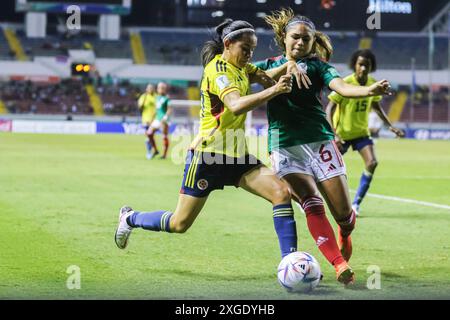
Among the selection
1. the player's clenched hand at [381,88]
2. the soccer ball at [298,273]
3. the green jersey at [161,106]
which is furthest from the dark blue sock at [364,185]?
the green jersey at [161,106]

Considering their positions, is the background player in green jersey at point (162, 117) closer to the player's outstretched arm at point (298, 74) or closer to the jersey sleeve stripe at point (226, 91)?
the player's outstretched arm at point (298, 74)

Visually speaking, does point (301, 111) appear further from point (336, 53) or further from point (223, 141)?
point (336, 53)

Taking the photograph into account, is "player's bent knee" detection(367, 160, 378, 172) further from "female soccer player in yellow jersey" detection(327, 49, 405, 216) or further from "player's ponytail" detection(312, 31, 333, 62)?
"player's ponytail" detection(312, 31, 333, 62)

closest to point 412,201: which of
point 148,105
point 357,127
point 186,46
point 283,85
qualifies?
point 357,127

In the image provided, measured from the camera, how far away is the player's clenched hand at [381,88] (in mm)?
6914

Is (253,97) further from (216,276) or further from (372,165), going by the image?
(372,165)

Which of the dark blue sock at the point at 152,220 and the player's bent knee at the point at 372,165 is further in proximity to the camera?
the player's bent knee at the point at 372,165

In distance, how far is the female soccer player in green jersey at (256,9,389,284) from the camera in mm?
7816

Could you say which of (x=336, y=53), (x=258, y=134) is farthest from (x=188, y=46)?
(x=258, y=134)

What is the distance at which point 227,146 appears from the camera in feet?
25.3

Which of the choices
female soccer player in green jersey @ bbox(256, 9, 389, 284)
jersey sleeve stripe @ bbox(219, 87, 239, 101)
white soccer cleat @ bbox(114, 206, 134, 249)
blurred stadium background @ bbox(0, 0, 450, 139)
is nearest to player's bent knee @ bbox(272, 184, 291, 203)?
female soccer player in green jersey @ bbox(256, 9, 389, 284)

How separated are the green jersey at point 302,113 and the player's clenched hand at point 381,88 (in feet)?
2.76

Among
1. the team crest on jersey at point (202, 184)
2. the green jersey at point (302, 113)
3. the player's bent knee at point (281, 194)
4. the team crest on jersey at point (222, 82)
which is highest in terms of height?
the team crest on jersey at point (222, 82)

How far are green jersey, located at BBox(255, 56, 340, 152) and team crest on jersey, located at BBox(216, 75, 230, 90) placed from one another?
2.30 ft
